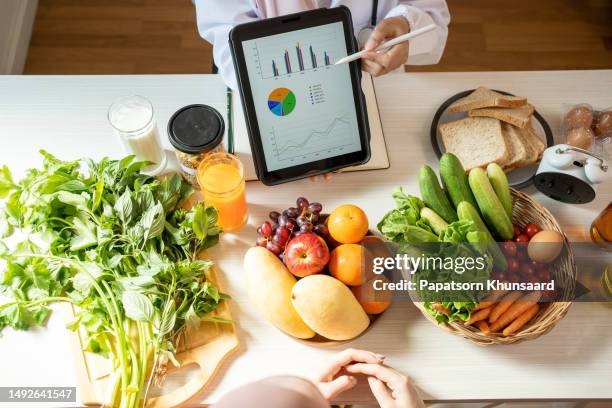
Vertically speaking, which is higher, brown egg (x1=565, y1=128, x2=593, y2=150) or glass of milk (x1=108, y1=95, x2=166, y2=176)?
glass of milk (x1=108, y1=95, x2=166, y2=176)

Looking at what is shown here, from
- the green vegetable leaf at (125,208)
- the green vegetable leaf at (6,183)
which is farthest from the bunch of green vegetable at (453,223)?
the green vegetable leaf at (6,183)

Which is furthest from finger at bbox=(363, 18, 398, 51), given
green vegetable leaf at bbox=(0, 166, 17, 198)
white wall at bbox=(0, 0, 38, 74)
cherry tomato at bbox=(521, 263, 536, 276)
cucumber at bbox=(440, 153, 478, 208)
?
white wall at bbox=(0, 0, 38, 74)

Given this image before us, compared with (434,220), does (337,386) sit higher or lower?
lower

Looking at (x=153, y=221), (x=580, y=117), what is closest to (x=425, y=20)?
(x=580, y=117)

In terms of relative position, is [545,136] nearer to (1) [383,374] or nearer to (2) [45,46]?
(1) [383,374]

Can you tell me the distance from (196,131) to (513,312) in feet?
2.09

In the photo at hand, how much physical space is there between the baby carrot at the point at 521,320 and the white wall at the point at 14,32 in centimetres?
189

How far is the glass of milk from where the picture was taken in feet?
3.32

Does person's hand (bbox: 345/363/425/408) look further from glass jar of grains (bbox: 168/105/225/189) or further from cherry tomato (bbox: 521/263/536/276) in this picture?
glass jar of grains (bbox: 168/105/225/189)

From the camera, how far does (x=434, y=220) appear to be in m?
0.95

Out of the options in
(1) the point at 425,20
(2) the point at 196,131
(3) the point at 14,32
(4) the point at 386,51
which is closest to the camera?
(2) the point at 196,131

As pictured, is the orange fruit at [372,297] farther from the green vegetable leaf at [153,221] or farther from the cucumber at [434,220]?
the green vegetable leaf at [153,221]

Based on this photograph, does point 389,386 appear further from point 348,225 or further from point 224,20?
point 224,20

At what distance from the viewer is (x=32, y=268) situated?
0.96 m
